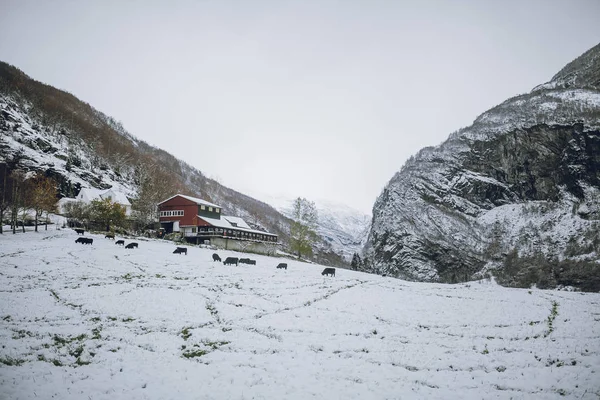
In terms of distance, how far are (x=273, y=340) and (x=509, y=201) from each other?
276ft

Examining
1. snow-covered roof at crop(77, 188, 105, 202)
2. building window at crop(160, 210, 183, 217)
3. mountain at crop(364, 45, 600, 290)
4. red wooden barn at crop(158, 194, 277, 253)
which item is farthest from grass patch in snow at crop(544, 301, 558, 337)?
snow-covered roof at crop(77, 188, 105, 202)

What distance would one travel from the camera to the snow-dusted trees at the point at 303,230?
79.7 m

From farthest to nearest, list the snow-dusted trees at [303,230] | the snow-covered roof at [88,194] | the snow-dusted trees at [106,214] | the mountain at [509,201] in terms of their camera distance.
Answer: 1. the snow-covered roof at [88,194]
2. the snow-dusted trees at [303,230]
3. the snow-dusted trees at [106,214]
4. the mountain at [509,201]

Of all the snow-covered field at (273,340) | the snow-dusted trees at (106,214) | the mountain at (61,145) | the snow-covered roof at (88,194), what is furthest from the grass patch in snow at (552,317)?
the snow-covered roof at (88,194)

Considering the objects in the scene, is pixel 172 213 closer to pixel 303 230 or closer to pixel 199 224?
pixel 199 224

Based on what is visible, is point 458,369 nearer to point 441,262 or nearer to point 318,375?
point 318,375

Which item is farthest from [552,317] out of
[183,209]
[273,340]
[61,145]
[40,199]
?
[61,145]

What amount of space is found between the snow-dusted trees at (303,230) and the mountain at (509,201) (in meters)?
17.1

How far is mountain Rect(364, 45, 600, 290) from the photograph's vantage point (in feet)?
210

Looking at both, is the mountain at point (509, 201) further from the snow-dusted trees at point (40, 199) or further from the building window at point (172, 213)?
the snow-dusted trees at point (40, 199)

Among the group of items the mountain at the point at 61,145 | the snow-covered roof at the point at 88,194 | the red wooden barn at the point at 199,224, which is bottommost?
the red wooden barn at the point at 199,224

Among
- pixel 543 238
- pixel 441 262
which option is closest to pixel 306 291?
pixel 441 262

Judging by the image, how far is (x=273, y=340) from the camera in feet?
60.5

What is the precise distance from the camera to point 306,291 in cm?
3322
